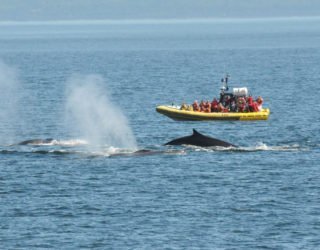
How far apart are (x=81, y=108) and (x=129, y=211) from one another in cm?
5657

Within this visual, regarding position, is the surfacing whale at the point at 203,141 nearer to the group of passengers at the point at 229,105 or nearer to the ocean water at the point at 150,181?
the ocean water at the point at 150,181

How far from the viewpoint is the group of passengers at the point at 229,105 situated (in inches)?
3856

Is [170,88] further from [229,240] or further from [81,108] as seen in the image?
[229,240]

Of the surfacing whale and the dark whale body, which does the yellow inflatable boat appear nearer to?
the dark whale body

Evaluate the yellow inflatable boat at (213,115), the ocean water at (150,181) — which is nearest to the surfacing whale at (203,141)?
the ocean water at (150,181)

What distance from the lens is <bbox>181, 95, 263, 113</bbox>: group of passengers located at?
321 ft

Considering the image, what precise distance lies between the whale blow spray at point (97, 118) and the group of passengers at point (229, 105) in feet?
21.2

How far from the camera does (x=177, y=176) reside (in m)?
65.1

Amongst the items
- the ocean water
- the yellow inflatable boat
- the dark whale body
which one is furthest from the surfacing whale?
the yellow inflatable boat

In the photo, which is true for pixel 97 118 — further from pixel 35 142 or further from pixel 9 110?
pixel 35 142

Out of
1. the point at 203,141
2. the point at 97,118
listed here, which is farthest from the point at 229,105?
the point at 203,141

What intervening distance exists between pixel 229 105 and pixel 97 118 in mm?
11617

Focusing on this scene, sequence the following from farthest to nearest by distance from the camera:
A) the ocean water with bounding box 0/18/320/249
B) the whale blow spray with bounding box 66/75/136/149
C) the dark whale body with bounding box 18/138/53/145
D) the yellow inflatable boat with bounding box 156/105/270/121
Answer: the yellow inflatable boat with bounding box 156/105/270/121 < the whale blow spray with bounding box 66/75/136/149 < the dark whale body with bounding box 18/138/53/145 < the ocean water with bounding box 0/18/320/249

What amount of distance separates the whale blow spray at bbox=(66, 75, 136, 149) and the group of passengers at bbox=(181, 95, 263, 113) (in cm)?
646
